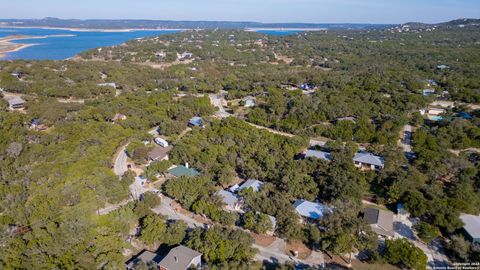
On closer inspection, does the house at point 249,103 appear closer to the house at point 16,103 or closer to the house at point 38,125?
the house at point 38,125

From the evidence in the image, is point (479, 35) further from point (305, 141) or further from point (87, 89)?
point (87, 89)

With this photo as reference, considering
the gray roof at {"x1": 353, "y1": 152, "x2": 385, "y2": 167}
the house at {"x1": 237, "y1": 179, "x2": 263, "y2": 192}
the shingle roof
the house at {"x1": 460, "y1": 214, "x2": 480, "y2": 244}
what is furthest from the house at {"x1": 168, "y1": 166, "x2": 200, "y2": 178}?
the house at {"x1": 460, "y1": 214, "x2": 480, "y2": 244}

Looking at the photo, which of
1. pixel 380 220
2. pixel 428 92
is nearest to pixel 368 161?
pixel 380 220

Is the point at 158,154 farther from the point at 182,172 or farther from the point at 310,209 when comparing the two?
the point at 310,209

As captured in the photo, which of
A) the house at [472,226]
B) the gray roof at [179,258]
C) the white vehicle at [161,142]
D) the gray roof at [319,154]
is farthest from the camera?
the white vehicle at [161,142]

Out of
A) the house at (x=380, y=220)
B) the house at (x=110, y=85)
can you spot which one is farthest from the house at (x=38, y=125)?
the house at (x=380, y=220)

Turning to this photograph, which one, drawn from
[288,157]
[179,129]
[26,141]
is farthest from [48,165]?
[288,157]

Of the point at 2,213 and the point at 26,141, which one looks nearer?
the point at 2,213
